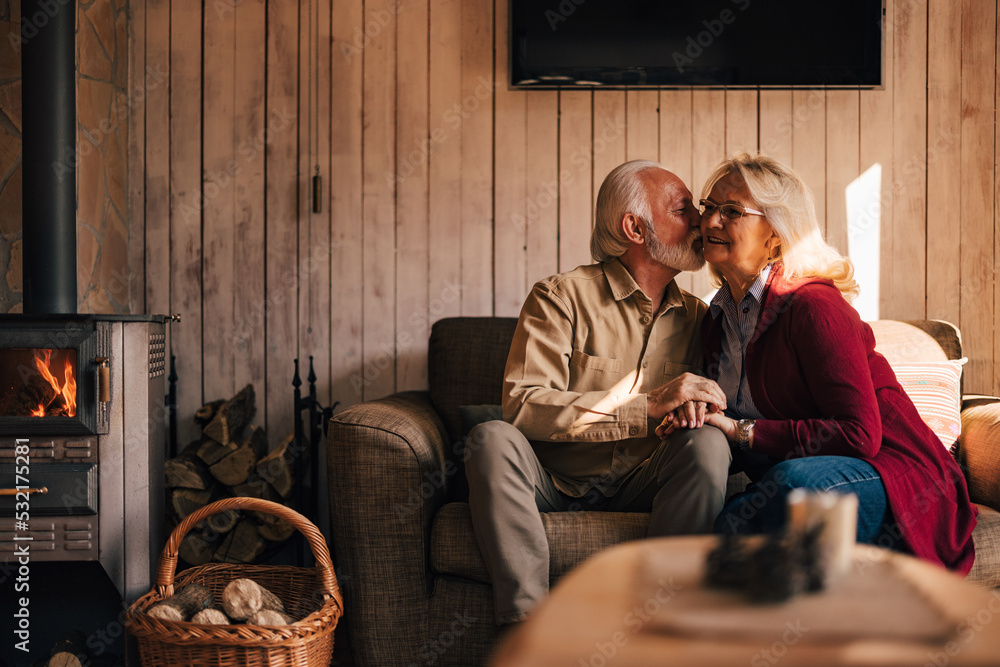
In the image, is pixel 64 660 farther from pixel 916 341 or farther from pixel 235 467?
pixel 916 341

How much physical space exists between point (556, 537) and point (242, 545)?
1.19 metres

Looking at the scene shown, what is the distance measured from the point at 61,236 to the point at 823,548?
2133 millimetres

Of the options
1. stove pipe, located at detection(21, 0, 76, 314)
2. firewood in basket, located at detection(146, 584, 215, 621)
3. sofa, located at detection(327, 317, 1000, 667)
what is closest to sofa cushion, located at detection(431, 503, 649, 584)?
sofa, located at detection(327, 317, 1000, 667)

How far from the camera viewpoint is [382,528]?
4.99ft

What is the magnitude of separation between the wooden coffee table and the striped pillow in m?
1.34

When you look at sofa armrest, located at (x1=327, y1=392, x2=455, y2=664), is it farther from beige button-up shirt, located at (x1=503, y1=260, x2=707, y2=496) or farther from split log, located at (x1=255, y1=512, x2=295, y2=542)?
split log, located at (x1=255, y1=512, x2=295, y2=542)

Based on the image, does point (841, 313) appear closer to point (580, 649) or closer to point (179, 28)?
point (580, 649)

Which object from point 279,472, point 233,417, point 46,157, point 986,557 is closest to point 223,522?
point 279,472

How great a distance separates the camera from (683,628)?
0.59 m

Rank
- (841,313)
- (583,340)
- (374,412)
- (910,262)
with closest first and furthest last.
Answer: (841,313) → (374,412) → (583,340) → (910,262)

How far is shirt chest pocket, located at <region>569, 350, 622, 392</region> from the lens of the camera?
1.71 meters

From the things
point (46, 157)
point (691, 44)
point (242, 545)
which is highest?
point (691, 44)

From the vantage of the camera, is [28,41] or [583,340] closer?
[583,340]

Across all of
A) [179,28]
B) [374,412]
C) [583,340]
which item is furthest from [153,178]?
[583,340]
